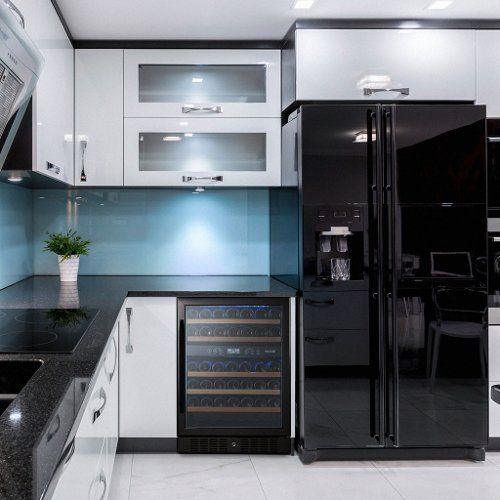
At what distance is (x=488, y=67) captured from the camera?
3.07 m

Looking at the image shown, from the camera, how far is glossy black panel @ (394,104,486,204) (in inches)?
113

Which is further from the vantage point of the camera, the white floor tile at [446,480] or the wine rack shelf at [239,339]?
the wine rack shelf at [239,339]

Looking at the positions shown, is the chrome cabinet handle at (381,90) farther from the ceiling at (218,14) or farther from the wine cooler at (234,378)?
the wine cooler at (234,378)

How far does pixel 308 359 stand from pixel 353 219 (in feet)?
2.47

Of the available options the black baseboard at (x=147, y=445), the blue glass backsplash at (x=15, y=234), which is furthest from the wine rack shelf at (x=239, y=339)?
the blue glass backsplash at (x=15, y=234)

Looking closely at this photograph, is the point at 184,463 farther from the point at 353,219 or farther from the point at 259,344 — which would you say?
the point at 353,219

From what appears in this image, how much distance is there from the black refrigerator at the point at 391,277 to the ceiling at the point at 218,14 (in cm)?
52

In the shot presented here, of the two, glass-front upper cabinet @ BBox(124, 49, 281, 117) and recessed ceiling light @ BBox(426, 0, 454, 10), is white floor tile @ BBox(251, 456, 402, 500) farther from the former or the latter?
recessed ceiling light @ BBox(426, 0, 454, 10)

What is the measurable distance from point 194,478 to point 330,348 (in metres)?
0.92

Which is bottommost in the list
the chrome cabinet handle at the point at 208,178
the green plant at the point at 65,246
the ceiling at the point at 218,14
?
the green plant at the point at 65,246

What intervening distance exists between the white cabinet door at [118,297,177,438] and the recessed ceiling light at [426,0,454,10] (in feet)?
6.62

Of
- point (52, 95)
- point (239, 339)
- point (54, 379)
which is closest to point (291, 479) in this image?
point (239, 339)

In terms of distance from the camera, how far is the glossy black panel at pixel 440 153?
286cm

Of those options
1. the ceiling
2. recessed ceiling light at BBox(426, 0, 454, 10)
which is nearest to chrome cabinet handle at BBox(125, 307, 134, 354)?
the ceiling
